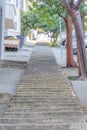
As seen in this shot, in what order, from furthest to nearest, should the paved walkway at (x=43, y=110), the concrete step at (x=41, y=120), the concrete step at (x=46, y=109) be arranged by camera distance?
1. the concrete step at (x=46, y=109)
2. the concrete step at (x=41, y=120)
3. the paved walkway at (x=43, y=110)

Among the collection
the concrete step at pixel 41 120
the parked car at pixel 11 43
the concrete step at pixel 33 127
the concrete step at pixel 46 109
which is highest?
the parked car at pixel 11 43

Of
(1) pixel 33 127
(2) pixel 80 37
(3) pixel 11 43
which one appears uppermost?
(2) pixel 80 37

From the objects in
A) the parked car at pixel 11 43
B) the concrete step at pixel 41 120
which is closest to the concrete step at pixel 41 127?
the concrete step at pixel 41 120

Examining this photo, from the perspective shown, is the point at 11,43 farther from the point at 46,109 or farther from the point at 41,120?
the point at 41,120

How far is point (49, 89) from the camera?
1205cm

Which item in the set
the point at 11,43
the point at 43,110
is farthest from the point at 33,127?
the point at 11,43

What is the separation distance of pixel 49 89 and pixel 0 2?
13478 millimetres

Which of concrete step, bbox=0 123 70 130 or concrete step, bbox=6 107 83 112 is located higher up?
concrete step, bbox=6 107 83 112

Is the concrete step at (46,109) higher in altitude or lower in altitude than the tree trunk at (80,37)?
lower

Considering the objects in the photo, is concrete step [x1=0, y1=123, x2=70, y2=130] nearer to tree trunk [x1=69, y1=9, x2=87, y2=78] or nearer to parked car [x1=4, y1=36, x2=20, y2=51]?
tree trunk [x1=69, y1=9, x2=87, y2=78]

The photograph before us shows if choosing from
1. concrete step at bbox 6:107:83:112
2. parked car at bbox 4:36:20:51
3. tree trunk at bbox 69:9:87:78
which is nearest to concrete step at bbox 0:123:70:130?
concrete step at bbox 6:107:83:112

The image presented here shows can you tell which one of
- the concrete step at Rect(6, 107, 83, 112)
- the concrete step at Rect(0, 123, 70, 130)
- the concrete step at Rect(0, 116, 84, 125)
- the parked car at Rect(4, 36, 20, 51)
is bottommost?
the concrete step at Rect(0, 123, 70, 130)

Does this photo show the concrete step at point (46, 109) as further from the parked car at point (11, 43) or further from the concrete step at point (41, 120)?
the parked car at point (11, 43)

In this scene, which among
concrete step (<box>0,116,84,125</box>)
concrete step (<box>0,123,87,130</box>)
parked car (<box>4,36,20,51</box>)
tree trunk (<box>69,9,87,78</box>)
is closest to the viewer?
concrete step (<box>0,123,87,130</box>)
